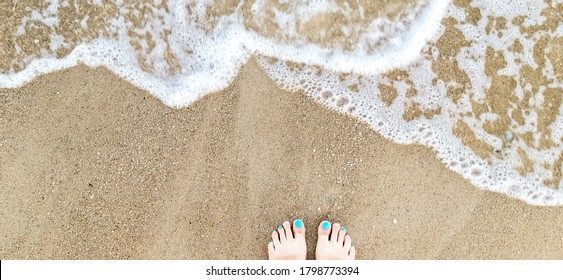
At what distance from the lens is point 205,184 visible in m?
2.30

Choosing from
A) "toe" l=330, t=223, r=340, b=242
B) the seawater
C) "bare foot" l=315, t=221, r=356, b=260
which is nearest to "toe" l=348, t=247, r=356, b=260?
"bare foot" l=315, t=221, r=356, b=260

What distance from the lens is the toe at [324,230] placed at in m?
2.29

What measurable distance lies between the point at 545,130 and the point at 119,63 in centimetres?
230

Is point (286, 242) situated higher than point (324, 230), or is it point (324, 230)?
point (324, 230)

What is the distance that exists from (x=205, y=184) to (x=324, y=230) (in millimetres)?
667

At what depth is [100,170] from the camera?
7.52 ft

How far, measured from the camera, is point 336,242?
2.29 m

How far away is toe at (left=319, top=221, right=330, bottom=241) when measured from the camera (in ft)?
7.52

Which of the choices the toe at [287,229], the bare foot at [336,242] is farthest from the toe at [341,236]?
the toe at [287,229]

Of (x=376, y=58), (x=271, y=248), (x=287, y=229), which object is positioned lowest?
(x=271, y=248)

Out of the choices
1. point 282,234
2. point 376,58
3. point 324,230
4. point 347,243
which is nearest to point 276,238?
point 282,234

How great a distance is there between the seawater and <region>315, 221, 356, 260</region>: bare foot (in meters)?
0.57

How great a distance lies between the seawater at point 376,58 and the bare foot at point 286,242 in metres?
0.67

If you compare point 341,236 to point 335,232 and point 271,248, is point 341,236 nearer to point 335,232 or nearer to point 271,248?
point 335,232
